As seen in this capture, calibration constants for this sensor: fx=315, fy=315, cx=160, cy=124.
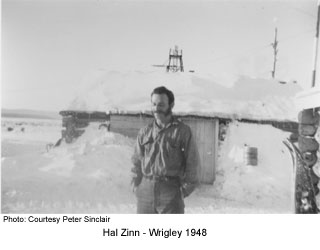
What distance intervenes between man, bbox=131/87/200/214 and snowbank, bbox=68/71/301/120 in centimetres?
142

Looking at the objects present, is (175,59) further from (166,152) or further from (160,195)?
(160,195)

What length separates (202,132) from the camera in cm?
459

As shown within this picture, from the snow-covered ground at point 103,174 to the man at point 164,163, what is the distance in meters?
0.77

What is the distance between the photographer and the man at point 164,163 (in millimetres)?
2488

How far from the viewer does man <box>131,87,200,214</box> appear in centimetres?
249

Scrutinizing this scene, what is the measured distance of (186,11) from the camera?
3469 mm
